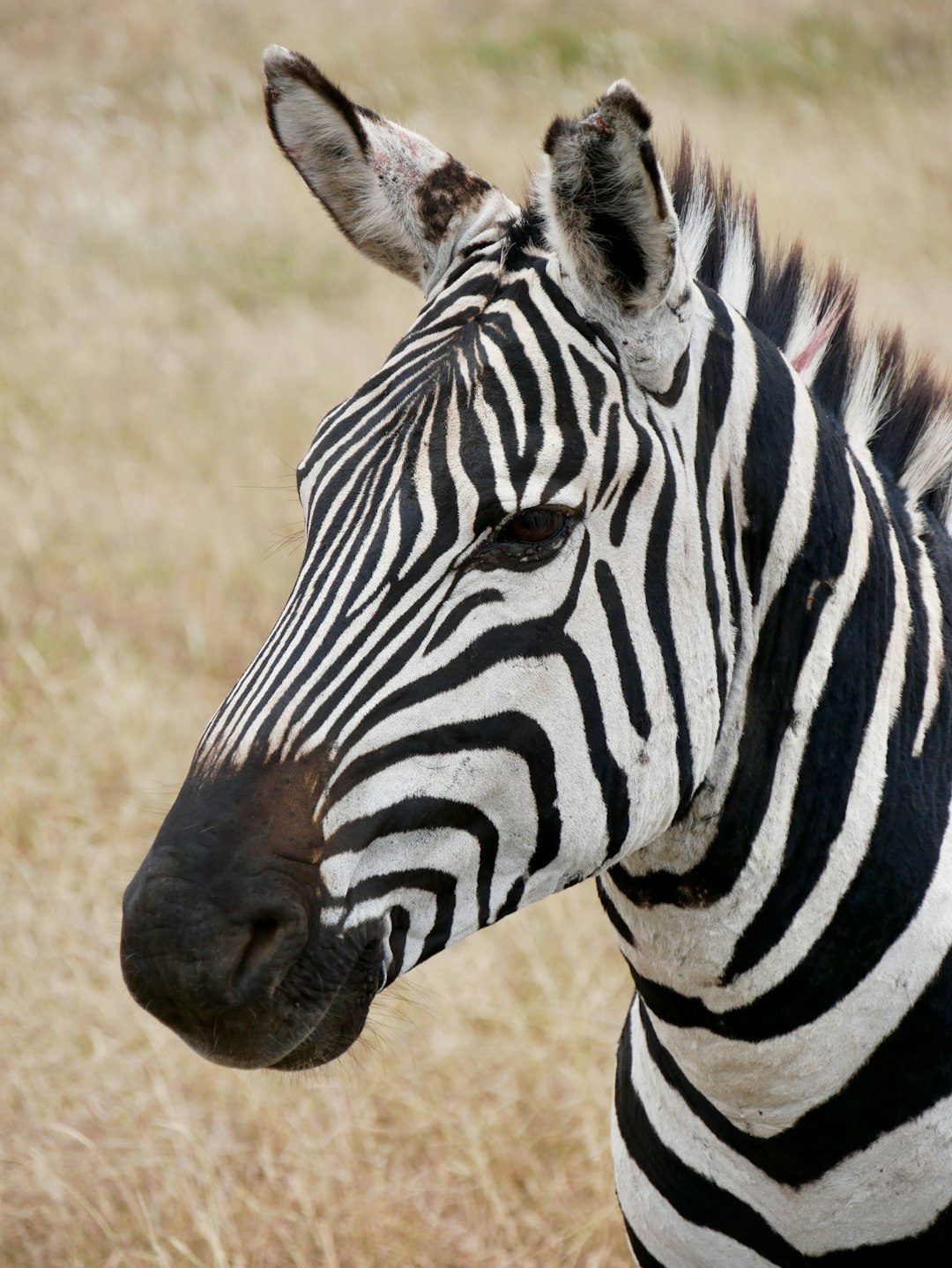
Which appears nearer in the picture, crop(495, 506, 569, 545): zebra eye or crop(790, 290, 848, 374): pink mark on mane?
crop(495, 506, 569, 545): zebra eye

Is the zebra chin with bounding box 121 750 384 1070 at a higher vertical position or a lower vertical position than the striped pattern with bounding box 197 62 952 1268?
lower

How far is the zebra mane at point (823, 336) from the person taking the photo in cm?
252

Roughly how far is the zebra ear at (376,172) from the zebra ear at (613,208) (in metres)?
0.35

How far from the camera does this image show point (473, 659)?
74.2 inches

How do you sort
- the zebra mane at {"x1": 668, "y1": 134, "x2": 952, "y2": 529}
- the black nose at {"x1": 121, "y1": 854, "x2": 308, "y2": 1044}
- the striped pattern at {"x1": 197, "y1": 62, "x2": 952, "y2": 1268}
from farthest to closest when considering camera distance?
the zebra mane at {"x1": 668, "y1": 134, "x2": 952, "y2": 529} → the striped pattern at {"x1": 197, "y1": 62, "x2": 952, "y2": 1268} → the black nose at {"x1": 121, "y1": 854, "x2": 308, "y2": 1044}

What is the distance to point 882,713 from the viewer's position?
2.21 meters

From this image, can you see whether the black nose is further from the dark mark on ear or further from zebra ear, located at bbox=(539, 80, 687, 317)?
the dark mark on ear

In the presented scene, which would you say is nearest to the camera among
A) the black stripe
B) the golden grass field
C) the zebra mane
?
the black stripe

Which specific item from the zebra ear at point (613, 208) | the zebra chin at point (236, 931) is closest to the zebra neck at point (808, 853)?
the zebra ear at point (613, 208)

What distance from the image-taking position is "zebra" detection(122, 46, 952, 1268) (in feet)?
6.05

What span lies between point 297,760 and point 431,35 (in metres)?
17.2

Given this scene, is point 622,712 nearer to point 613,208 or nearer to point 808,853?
point 808,853

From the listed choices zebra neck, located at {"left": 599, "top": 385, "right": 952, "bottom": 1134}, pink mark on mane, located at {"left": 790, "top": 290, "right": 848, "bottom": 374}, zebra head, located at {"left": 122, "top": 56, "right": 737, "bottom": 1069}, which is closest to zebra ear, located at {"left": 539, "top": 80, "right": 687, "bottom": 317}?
zebra head, located at {"left": 122, "top": 56, "right": 737, "bottom": 1069}

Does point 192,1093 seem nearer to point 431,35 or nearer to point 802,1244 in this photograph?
point 802,1244
